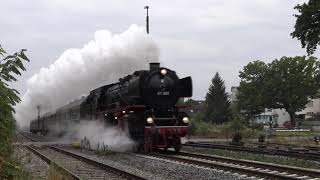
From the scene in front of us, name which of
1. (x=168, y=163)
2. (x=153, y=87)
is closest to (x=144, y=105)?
(x=153, y=87)

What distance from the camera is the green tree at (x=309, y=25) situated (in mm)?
29891

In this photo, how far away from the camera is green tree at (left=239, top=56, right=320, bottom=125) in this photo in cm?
9388

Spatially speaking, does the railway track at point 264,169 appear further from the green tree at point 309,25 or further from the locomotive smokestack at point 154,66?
the green tree at point 309,25

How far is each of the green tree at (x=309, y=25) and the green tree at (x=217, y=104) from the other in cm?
5593

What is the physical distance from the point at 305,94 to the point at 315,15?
217 ft

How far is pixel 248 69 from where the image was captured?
99562mm

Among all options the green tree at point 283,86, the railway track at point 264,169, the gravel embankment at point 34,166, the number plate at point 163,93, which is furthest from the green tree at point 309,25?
the green tree at point 283,86

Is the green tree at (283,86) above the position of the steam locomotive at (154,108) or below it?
above

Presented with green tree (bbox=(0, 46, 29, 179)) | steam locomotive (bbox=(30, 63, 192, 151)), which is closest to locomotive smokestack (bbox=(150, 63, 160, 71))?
steam locomotive (bbox=(30, 63, 192, 151))

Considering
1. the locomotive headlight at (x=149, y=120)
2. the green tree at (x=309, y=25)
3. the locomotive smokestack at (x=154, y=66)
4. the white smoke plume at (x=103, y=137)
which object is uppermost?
the green tree at (x=309, y=25)

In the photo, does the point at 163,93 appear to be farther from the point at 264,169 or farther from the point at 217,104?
the point at 217,104

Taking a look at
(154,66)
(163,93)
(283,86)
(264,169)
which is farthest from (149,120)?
(283,86)

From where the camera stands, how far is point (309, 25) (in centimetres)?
3042

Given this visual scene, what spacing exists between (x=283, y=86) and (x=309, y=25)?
6546 cm
